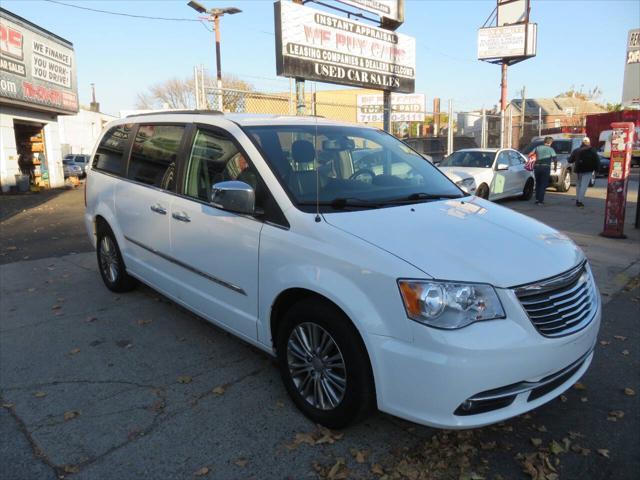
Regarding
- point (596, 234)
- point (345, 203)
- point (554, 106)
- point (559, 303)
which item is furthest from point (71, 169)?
point (554, 106)

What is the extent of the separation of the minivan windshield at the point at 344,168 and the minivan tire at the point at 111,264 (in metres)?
2.51

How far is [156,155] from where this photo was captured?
451 cm

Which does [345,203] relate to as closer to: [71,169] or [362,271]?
[362,271]

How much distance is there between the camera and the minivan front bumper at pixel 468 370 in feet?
7.79

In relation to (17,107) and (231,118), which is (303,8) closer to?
(231,118)

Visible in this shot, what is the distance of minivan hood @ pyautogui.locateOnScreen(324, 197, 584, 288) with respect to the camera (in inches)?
100

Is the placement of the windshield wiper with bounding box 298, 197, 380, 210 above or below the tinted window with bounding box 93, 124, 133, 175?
below

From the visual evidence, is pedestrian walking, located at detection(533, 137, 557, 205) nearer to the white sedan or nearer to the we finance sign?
the white sedan

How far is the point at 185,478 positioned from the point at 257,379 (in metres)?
1.08

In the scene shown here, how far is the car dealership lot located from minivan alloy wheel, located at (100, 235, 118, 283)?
2.35 feet

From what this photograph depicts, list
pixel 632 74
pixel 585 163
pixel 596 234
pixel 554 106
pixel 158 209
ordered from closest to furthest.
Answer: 1. pixel 158 209
2. pixel 596 234
3. pixel 632 74
4. pixel 585 163
5. pixel 554 106

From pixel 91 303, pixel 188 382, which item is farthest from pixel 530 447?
pixel 91 303

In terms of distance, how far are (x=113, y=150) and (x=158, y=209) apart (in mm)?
1566

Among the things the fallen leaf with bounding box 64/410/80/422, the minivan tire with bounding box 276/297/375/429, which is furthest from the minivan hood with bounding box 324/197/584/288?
the fallen leaf with bounding box 64/410/80/422
